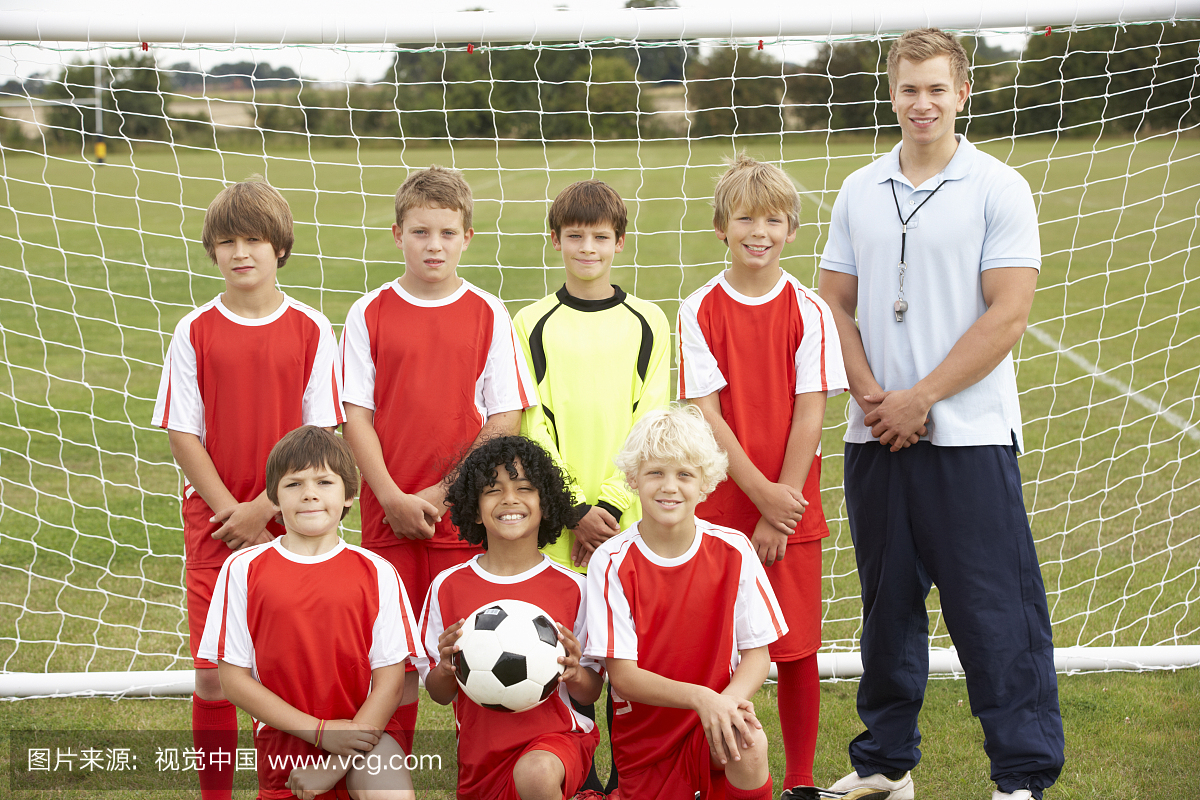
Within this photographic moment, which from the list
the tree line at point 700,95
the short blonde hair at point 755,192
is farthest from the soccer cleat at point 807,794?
the tree line at point 700,95

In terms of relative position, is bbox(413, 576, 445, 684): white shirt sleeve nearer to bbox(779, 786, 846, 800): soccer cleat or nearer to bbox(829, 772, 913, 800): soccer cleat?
bbox(779, 786, 846, 800): soccer cleat

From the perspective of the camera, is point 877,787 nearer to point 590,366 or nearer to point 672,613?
point 672,613

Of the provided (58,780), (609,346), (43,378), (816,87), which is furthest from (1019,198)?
(816,87)

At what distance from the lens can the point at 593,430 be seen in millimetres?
2816

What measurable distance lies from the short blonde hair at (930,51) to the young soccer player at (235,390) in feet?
5.66

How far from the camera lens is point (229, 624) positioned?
7.85 ft

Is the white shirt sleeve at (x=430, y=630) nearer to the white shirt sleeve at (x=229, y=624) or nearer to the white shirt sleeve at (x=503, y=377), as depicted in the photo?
the white shirt sleeve at (x=229, y=624)

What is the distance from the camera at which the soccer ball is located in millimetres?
2365

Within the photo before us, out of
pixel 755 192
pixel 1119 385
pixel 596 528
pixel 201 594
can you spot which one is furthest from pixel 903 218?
pixel 1119 385

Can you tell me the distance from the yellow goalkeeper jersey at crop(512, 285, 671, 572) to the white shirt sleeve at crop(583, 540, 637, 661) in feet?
0.93

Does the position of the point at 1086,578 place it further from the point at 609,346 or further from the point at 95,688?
the point at 95,688

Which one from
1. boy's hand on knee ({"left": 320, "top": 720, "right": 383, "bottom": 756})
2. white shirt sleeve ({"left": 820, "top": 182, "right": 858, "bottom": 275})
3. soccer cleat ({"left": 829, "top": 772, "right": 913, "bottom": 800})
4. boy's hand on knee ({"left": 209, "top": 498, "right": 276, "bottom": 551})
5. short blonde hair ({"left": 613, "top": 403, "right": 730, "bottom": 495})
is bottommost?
soccer cleat ({"left": 829, "top": 772, "right": 913, "bottom": 800})

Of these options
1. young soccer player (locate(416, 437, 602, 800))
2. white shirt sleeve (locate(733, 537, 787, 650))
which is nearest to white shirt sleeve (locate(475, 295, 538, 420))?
young soccer player (locate(416, 437, 602, 800))

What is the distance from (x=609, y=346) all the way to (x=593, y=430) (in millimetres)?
240
